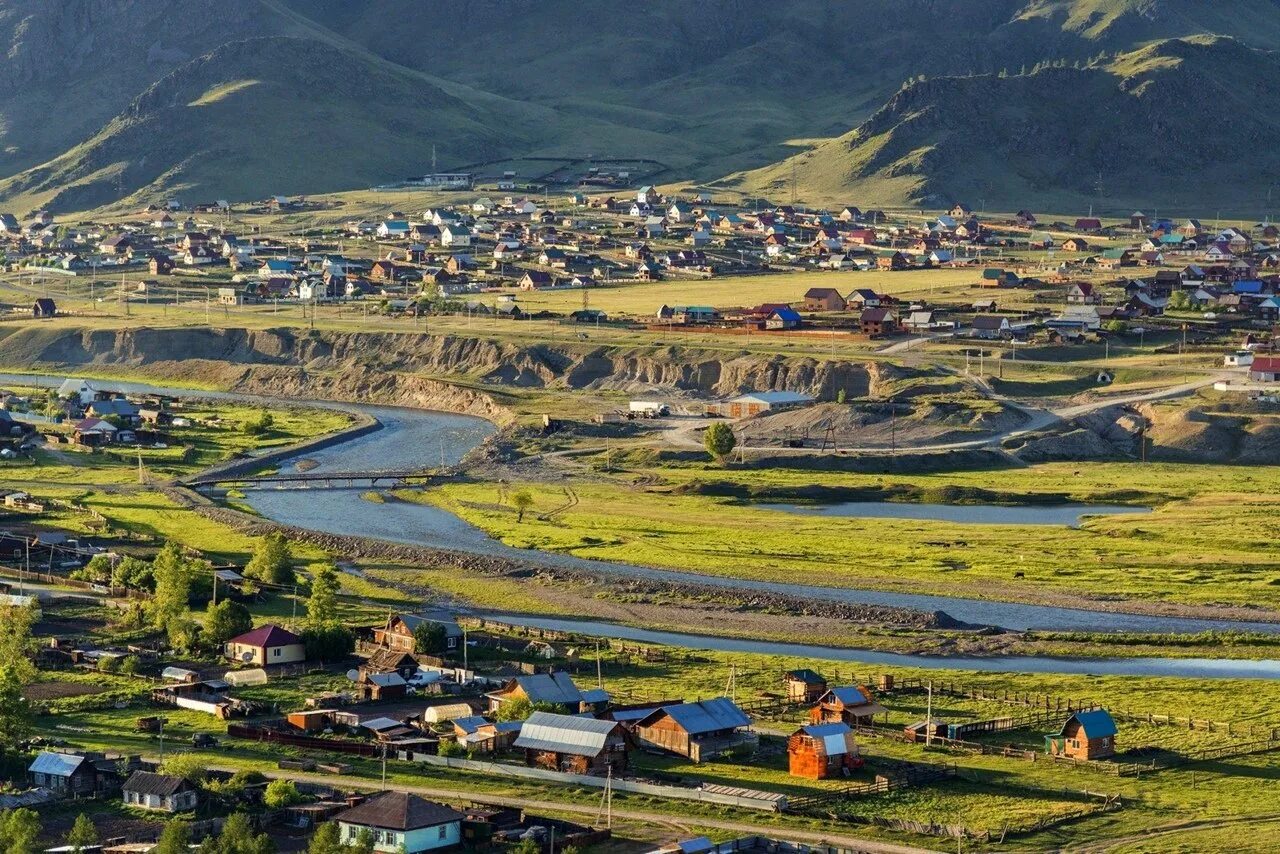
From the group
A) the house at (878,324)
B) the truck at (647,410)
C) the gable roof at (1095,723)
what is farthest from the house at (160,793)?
the house at (878,324)

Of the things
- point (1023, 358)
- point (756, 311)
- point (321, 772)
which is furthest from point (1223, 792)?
point (756, 311)

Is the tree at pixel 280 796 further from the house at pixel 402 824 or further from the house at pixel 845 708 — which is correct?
the house at pixel 845 708

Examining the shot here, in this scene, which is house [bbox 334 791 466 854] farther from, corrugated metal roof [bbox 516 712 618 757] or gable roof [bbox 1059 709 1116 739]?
gable roof [bbox 1059 709 1116 739]

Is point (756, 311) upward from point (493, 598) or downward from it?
upward

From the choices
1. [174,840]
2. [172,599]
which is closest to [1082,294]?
[172,599]

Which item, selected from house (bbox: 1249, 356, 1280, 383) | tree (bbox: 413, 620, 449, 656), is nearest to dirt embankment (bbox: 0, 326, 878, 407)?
house (bbox: 1249, 356, 1280, 383)

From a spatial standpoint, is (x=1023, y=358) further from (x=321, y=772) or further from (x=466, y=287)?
(x=321, y=772)

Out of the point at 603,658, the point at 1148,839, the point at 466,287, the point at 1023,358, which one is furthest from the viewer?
the point at 466,287

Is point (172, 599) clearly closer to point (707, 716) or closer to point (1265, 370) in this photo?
point (707, 716)
